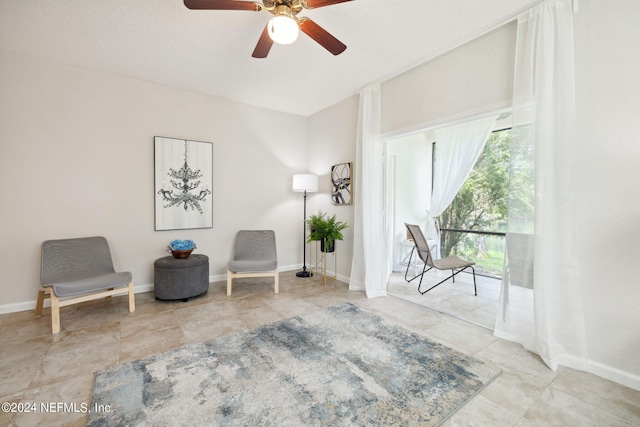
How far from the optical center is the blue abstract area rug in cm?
154

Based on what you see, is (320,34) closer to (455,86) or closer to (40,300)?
(455,86)

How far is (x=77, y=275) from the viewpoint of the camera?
2.97 m

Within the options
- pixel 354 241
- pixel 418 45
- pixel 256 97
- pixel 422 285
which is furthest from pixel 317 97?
pixel 422 285

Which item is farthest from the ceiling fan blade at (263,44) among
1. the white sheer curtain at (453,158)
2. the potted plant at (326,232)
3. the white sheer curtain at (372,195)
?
the white sheer curtain at (453,158)

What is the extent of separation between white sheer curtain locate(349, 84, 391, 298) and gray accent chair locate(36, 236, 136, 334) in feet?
9.32

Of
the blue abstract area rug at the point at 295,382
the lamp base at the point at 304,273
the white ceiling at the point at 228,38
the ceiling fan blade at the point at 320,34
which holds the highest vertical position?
the white ceiling at the point at 228,38

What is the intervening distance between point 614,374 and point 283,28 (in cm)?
333

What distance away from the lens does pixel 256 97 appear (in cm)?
414

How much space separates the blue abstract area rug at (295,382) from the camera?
154 centimetres

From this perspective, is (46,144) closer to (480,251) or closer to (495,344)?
(495,344)

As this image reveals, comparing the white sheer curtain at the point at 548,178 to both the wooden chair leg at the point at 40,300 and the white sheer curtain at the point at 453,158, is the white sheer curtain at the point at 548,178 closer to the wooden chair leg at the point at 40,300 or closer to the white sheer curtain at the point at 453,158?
the white sheer curtain at the point at 453,158

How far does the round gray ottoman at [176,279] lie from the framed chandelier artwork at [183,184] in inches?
29.0

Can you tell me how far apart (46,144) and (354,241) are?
3.89m

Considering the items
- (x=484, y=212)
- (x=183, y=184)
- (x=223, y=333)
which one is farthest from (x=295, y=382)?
(x=484, y=212)
